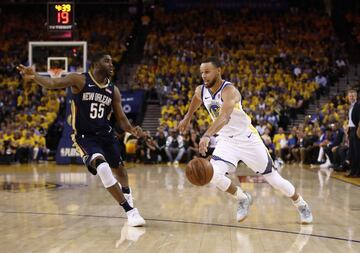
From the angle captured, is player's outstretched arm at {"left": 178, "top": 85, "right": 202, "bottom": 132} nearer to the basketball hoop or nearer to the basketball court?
the basketball court

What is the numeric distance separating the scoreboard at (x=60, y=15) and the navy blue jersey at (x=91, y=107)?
9.46 m

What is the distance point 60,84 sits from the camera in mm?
5789

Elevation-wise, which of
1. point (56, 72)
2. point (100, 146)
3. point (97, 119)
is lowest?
point (100, 146)

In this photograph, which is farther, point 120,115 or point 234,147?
point 120,115

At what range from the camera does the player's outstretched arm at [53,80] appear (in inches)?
217

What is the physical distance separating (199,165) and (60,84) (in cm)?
165

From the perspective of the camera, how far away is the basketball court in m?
4.91

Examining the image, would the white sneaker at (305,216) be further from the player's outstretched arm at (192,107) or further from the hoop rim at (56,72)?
the hoop rim at (56,72)

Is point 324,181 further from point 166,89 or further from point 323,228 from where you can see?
point 166,89

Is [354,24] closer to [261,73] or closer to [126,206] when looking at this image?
[261,73]

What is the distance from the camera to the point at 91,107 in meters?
6.16

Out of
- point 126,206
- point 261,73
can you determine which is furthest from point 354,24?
point 126,206

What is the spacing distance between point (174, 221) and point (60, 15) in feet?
33.8

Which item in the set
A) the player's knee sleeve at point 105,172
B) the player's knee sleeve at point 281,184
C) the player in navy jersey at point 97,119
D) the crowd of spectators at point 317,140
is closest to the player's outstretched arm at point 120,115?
the player in navy jersey at point 97,119
